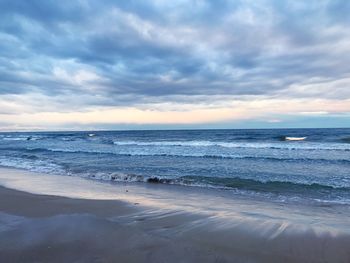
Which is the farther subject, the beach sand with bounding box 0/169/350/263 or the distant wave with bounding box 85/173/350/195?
the distant wave with bounding box 85/173/350/195

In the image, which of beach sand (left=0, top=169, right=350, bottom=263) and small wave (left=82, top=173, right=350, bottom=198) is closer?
beach sand (left=0, top=169, right=350, bottom=263)

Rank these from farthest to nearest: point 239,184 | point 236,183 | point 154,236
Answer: point 236,183 < point 239,184 < point 154,236

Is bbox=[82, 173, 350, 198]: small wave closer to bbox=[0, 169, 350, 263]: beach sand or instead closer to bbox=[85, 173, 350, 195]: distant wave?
bbox=[85, 173, 350, 195]: distant wave

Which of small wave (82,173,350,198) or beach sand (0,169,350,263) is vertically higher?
beach sand (0,169,350,263)

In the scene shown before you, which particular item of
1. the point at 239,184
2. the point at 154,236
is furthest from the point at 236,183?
the point at 154,236

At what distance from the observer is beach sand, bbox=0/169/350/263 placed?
11.3 feet

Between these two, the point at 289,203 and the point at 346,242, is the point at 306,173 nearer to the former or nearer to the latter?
the point at 289,203

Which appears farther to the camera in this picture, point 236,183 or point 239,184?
point 236,183

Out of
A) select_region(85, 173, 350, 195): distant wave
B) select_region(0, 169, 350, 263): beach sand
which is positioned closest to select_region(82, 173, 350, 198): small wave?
select_region(85, 173, 350, 195): distant wave

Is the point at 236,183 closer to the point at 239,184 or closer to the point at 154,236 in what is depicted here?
the point at 239,184

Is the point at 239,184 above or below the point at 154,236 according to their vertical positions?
below

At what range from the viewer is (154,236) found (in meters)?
4.03

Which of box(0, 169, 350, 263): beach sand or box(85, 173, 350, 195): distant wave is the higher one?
box(0, 169, 350, 263): beach sand

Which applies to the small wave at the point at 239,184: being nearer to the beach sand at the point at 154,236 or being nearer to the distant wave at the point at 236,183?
the distant wave at the point at 236,183
